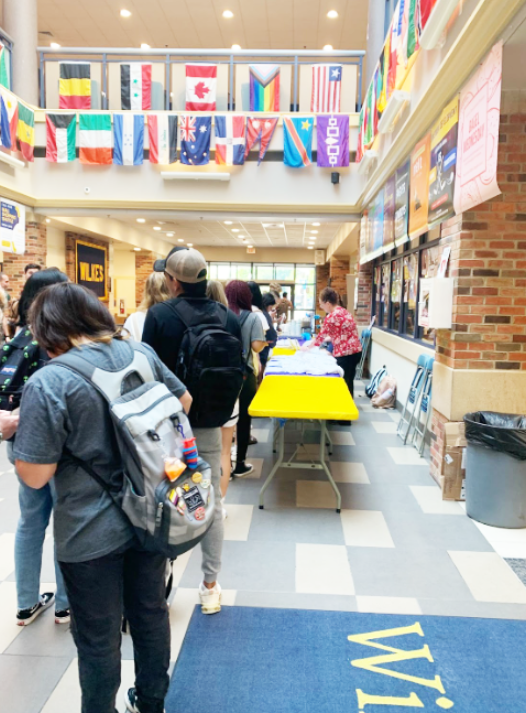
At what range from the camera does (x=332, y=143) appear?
823 centimetres

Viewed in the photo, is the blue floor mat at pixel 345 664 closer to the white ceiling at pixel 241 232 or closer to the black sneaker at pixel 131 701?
the black sneaker at pixel 131 701

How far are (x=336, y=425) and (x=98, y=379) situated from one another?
499cm

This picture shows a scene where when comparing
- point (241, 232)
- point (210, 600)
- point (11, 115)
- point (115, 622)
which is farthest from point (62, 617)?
point (241, 232)

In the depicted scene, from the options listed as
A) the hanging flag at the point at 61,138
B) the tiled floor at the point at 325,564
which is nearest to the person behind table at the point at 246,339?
the tiled floor at the point at 325,564

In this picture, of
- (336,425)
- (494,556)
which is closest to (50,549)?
(494,556)

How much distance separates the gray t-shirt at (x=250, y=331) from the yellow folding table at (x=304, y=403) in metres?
0.40

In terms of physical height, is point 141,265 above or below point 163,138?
below

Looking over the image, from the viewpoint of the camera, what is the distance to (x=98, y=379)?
1.35m

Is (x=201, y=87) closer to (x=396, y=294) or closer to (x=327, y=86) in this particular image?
(x=327, y=86)

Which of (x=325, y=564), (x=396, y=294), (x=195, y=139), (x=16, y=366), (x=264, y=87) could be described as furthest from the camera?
(x=264, y=87)

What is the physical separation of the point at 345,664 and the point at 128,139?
833 centimetres

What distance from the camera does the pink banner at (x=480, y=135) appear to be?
283 centimetres

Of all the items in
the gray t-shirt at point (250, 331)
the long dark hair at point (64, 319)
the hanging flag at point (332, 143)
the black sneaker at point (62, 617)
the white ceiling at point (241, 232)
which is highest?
the hanging flag at point (332, 143)

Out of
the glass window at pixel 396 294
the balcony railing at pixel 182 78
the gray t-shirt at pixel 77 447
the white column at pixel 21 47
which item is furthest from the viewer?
the balcony railing at pixel 182 78
